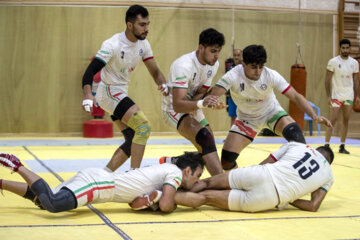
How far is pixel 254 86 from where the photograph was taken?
6504 mm

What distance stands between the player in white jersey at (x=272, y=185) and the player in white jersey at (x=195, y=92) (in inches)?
32.2

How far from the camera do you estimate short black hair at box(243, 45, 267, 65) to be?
609 centimetres

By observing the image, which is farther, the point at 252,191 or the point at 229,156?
the point at 229,156

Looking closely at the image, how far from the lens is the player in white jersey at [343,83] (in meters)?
11.1

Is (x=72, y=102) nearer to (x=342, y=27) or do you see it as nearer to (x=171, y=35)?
(x=171, y=35)

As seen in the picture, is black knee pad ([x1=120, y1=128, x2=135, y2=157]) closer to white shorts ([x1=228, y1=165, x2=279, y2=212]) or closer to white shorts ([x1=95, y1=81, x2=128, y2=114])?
white shorts ([x1=95, y1=81, x2=128, y2=114])

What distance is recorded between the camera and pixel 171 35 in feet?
47.4

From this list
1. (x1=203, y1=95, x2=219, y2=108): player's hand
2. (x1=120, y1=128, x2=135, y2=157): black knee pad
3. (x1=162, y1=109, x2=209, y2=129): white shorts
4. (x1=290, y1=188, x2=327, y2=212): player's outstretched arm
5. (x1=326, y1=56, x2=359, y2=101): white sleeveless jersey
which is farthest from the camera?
(x1=326, y1=56, x2=359, y2=101): white sleeveless jersey

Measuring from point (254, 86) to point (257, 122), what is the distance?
527 millimetres

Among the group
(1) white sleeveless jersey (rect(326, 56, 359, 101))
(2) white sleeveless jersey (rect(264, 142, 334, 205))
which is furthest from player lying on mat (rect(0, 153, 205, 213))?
(1) white sleeveless jersey (rect(326, 56, 359, 101))

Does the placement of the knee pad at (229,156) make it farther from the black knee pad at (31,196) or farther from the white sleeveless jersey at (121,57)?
the black knee pad at (31,196)

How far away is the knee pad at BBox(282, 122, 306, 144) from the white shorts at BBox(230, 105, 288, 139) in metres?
0.25

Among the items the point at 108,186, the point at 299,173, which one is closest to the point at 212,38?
the point at 299,173

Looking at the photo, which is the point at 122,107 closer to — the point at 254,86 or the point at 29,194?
the point at 254,86
